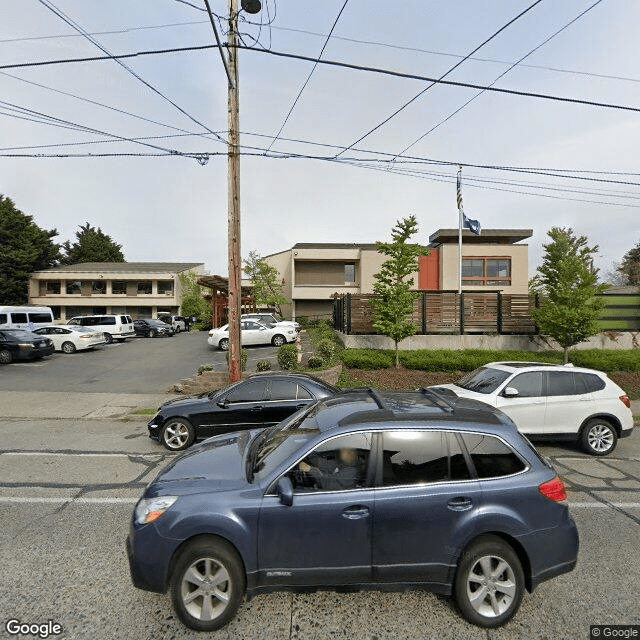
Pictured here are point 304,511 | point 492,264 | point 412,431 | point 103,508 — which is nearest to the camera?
point 304,511

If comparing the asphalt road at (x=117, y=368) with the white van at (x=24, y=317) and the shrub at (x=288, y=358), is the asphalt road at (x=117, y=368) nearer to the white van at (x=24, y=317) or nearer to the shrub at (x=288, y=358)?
the shrub at (x=288, y=358)

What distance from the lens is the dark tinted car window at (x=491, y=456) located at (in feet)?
9.83

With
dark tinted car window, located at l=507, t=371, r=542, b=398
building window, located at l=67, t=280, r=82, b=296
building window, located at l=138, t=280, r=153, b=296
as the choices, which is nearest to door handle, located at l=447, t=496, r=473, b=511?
dark tinted car window, located at l=507, t=371, r=542, b=398

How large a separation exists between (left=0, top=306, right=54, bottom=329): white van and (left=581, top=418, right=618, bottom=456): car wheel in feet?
80.3

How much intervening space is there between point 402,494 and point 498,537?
0.83 m

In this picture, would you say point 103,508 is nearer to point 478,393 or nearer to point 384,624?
point 384,624

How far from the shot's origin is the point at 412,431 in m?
3.10

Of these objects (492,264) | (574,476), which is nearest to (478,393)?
(574,476)

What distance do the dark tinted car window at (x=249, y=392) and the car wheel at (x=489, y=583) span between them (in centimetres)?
453

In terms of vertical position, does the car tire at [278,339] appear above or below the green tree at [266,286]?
below

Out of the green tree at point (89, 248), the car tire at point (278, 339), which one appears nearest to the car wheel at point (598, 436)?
the car tire at point (278, 339)

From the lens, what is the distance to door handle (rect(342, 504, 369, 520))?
282cm

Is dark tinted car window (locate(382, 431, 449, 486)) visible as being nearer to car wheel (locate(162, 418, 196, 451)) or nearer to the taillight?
the taillight

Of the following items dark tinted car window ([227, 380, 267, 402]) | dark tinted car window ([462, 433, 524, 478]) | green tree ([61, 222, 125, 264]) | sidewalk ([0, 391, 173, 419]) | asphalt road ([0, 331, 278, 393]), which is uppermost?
green tree ([61, 222, 125, 264])
